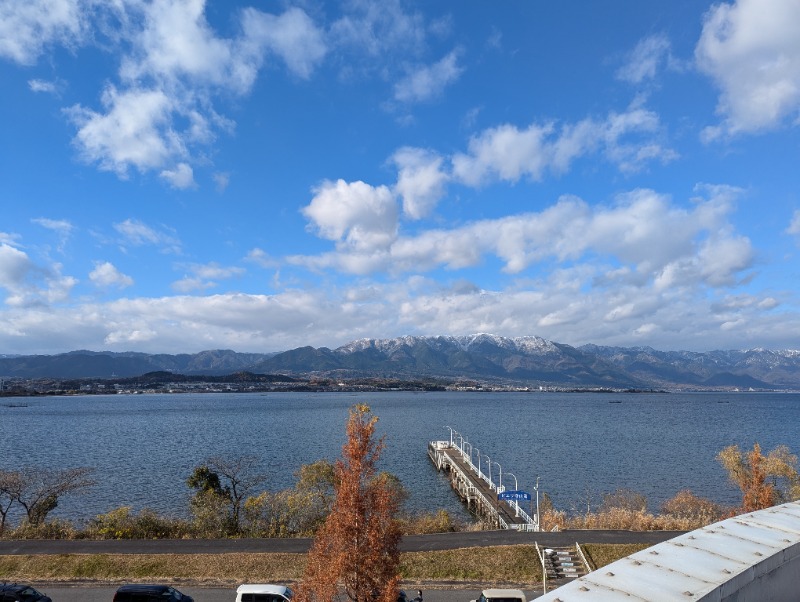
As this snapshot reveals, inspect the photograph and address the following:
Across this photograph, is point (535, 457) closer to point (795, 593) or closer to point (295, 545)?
point (295, 545)

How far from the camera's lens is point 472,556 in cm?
2334

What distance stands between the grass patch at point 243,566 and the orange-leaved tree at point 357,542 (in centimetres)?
1023

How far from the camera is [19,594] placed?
18.1 m

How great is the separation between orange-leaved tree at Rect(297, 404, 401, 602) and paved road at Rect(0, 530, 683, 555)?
12938 mm

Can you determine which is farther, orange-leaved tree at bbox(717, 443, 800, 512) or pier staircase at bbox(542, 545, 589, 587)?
orange-leaved tree at bbox(717, 443, 800, 512)

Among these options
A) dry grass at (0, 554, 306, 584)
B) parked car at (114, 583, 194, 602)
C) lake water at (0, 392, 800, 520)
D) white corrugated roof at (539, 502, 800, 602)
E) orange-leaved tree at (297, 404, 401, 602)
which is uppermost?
white corrugated roof at (539, 502, 800, 602)

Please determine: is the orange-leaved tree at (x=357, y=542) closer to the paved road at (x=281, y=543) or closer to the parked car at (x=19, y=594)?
the parked car at (x=19, y=594)

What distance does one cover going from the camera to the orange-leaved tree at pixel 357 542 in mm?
11820

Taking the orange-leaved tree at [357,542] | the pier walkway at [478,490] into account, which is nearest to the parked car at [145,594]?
the orange-leaved tree at [357,542]

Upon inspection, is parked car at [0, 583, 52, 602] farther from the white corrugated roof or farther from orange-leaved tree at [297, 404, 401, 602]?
the white corrugated roof

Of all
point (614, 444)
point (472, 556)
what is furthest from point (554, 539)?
point (614, 444)

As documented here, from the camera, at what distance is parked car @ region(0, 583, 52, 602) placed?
17891 millimetres

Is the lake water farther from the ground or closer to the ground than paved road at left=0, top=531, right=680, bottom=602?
closer to the ground

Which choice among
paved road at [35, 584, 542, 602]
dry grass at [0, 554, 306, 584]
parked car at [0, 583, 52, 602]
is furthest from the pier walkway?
parked car at [0, 583, 52, 602]
